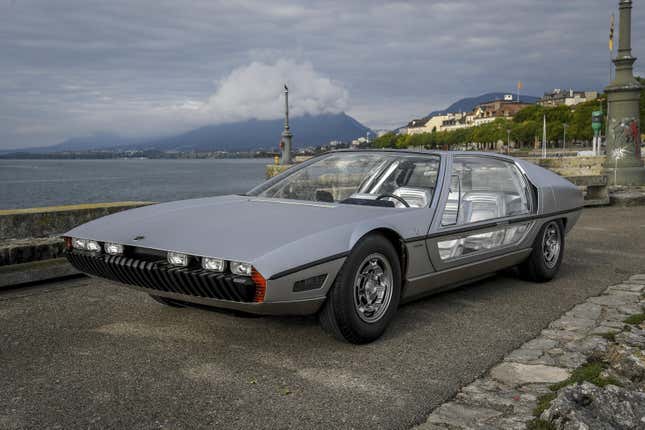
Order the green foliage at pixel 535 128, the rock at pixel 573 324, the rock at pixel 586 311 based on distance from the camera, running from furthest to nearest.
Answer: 1. the green foliage at pixel 535 128
2. the rock at pixel 586 311
3. the rock at pixel 573 324

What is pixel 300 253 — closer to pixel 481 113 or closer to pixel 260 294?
pixel 260 294

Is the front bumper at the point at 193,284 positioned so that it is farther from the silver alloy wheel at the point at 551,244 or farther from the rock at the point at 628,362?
the silver alloy wheel at the point at 551,244

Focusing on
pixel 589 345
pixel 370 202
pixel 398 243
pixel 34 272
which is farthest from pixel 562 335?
pixel 34 272

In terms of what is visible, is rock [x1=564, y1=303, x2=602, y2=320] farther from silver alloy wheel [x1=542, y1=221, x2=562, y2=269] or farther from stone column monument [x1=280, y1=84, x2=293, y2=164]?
stone column monument [x1=280, y1=84, x2=293, y2=164]

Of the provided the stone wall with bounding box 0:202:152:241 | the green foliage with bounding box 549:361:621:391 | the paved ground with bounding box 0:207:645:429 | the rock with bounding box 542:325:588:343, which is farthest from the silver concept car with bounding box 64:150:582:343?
the stone wall with bounding box 0:202:152:241

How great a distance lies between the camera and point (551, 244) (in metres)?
5.61

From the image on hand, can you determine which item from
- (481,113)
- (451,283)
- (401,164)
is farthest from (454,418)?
(481,113)

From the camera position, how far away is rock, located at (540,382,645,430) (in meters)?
2.33

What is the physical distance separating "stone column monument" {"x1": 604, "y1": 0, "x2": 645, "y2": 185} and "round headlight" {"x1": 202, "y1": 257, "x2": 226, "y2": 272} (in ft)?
51.5

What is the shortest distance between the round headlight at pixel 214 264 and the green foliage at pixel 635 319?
282cm

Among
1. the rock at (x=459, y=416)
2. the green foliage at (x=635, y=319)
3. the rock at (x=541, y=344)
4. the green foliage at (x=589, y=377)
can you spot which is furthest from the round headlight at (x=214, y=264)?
the green foliage at (x=635, y=319)

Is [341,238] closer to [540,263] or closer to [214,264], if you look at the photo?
[214,264]

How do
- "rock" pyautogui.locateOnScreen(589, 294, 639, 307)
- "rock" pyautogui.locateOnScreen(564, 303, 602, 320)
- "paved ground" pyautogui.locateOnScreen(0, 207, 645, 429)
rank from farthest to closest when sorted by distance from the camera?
"rock" pyautogui.locateOnScreen(589, 294, 639, 307) → "rock" pyautogui.locateOnScreen(564, 303, 602, 320) → "paved ground" pyautogui.locateOnScreen(0, 207, 645, 429)

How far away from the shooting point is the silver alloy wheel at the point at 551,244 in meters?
5.49
